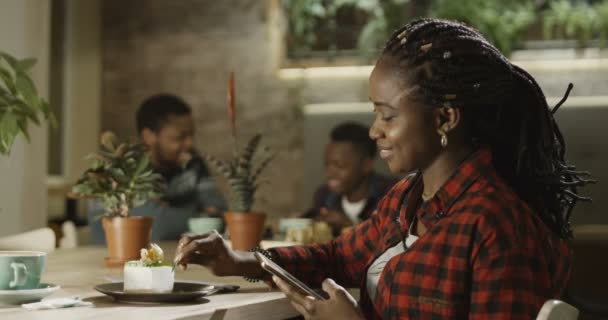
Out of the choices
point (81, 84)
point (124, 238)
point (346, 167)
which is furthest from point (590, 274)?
point (81, 84)

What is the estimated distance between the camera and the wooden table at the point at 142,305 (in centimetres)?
154

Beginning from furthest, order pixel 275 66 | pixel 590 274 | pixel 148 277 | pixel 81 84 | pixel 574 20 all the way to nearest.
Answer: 1. pixel 81 84
2. pixel 275 66
3. pixel 574 20
4. pixel 590 274
5. pixel 148 277

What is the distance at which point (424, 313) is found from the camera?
1.58m

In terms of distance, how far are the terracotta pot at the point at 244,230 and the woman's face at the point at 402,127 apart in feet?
3.06

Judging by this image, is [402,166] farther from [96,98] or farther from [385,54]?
[96,98]

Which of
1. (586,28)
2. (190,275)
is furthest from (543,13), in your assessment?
(190,275)

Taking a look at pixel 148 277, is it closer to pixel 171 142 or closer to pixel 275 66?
pixel 171 142

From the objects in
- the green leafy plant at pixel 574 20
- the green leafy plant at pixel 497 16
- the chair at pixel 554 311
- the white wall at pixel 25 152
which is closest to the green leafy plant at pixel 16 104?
the chair at pixel 554 311

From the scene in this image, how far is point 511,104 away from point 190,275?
0.86 metres

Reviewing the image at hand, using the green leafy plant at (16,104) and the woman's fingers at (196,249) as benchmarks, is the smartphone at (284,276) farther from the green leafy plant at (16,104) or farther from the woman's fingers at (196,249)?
the green leafy plant at (16,104)

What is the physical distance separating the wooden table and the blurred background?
3.23m

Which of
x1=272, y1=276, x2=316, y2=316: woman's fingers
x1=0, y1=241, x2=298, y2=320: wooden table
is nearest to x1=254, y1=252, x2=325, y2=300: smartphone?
x1=272, y1=276, x2=316, y2=316: woman's fingers

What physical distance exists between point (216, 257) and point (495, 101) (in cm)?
68

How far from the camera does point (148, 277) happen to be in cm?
175
